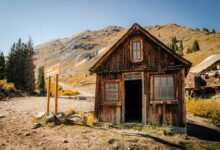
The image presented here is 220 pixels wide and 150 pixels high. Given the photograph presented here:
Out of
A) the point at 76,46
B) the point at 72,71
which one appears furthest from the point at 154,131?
the point at 76,46

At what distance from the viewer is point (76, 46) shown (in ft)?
521

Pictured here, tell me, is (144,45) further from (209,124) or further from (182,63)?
(209,124)

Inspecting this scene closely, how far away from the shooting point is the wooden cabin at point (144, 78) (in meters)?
14.2

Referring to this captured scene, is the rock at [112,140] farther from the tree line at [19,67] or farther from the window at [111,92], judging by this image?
the tree line at [19,67]

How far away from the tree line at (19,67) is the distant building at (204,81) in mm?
25269

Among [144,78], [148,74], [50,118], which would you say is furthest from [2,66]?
[148,74]

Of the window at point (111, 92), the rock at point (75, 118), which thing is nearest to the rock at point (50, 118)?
the rock at point (75, 118)

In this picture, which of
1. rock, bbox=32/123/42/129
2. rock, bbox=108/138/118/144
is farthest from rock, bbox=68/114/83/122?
rock, bbox=108/138/118/144

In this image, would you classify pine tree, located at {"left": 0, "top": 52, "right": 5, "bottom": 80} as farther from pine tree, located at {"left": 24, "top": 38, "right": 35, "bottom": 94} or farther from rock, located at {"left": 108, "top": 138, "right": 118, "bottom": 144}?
rock, located at {"left": 108, "top": 138, "right": 118, "bottom": 144}

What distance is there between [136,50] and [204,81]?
2132 centimetres

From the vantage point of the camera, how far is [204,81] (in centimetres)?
3325

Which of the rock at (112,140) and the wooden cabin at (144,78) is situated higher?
the wooden cabin at (144,78)

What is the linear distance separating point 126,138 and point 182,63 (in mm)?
6313

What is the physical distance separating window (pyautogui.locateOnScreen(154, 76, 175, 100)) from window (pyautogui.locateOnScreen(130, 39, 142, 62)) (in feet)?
5.69
